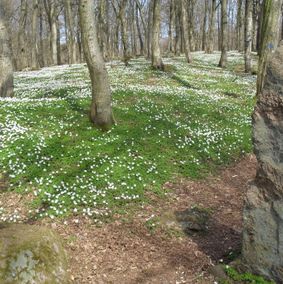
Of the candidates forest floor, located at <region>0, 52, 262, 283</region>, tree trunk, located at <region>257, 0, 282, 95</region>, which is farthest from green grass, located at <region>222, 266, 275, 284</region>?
tree trunk, located at <region>257, 0, 282, 95</region>

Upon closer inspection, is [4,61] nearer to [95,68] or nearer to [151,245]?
[95,68]

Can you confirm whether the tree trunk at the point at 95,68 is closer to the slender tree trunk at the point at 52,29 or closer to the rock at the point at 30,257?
the rock at the point at 30,257

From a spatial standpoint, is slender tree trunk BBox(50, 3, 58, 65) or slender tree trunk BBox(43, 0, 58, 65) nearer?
slender tree trunk BBox(50, 3, 58, 65)

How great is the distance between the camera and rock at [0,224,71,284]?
6996mm

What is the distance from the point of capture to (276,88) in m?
6.76

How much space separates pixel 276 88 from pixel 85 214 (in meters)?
6.03

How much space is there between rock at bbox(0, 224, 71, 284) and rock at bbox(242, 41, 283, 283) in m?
4.09

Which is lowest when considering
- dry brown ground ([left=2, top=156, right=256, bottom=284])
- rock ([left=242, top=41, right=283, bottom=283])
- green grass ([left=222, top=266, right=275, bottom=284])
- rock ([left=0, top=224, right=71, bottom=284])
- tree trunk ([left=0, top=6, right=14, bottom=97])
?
dry brown ground ([left=2, top=156, right=256, bottom=284])

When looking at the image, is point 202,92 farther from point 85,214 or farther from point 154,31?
point 85,214

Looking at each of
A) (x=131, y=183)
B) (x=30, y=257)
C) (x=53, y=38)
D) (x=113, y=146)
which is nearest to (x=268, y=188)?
(x=30, y=257)

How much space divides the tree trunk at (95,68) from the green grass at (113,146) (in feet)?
1.92

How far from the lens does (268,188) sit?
23.0 feet

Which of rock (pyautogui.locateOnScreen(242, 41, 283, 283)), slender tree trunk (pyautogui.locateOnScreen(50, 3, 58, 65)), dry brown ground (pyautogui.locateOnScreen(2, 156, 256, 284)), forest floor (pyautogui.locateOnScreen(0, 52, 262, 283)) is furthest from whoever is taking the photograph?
slender tree trunk (pyautogui.locateOnScreen(50, 3, 58, 65))

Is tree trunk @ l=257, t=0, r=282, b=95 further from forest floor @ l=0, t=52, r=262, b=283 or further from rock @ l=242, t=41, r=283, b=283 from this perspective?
rock @ l=242, t=41, r=283, b=283
